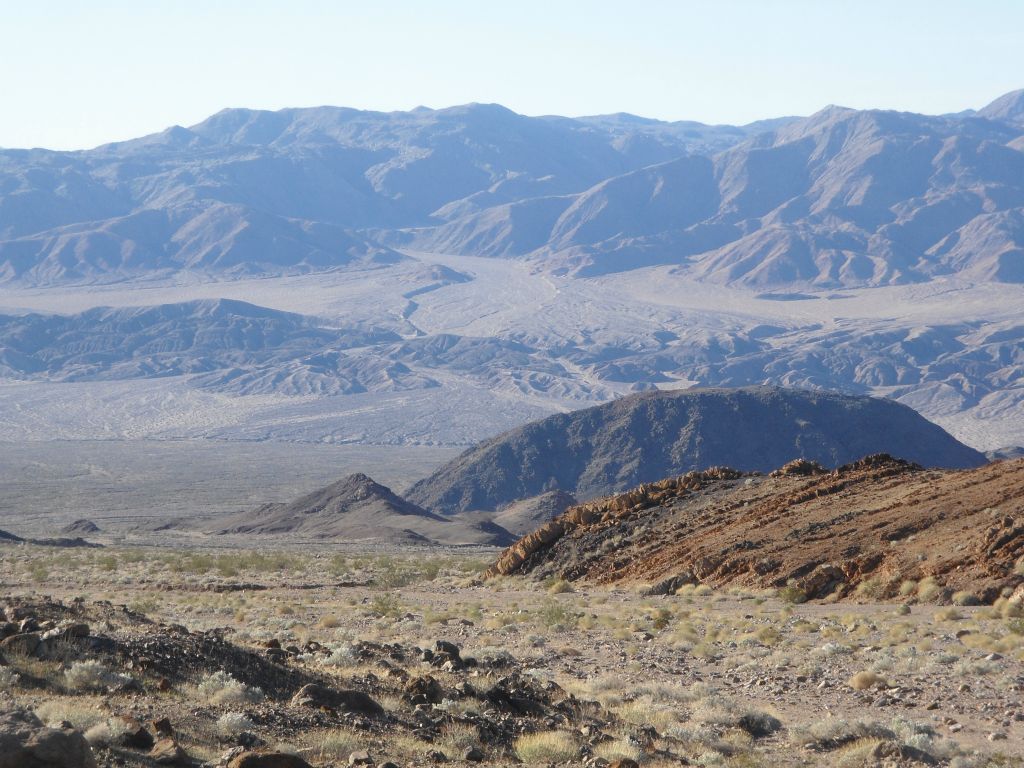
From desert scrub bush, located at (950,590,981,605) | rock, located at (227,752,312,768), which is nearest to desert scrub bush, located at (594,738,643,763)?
rock, located at (227,752,312,768)

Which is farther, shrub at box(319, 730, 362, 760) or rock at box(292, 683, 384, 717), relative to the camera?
rock at box(292, 683, 384, 717)

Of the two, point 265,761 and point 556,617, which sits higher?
point 265,761

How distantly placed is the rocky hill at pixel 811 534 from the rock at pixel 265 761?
13232mm

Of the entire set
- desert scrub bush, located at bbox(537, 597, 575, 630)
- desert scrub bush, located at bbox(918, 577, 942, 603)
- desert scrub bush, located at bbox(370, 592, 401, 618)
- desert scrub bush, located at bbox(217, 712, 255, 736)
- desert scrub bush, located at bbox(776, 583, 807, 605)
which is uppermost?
desert scrub bush, located at bbox(217, 712, 255, 736)

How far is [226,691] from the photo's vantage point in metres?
11.2

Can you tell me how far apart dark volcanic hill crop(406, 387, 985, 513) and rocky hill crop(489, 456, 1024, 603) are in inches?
2003

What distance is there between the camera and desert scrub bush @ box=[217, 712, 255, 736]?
1005 cm

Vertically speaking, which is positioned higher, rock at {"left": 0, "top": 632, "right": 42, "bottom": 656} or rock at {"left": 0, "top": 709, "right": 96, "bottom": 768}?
rock at {"left": 0, "top": 709, "right": 96, "bottom": 768}

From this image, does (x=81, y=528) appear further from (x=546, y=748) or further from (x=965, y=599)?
(x=546, y=748)

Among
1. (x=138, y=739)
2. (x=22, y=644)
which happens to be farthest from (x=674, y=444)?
(x=138, y=739)

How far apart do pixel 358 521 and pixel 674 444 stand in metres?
27.2

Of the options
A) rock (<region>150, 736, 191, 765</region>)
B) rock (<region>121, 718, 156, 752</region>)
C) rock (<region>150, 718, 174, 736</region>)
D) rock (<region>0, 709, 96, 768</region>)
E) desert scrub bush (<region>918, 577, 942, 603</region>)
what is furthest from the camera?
desert scrub bush (<region>918, 577, 942, 603</region>)

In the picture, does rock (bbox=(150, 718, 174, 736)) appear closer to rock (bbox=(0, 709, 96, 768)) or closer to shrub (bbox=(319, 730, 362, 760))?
shrub (bbox=(319, 730, 362, 760))

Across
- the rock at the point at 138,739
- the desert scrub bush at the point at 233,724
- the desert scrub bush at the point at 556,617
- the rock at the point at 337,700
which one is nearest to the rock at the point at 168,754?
the rock at the point at 138,739
